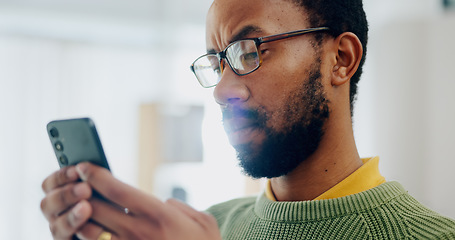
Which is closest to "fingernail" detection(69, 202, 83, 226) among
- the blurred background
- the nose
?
the nose

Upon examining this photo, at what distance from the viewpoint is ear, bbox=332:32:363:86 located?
781 mm

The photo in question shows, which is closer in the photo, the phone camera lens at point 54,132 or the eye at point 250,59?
the phone camera lens at point 54,132

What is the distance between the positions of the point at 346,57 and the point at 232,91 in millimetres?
234

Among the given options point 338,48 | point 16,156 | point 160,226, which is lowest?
point 16,156

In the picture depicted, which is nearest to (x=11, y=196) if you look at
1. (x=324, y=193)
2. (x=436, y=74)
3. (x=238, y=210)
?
(x=238, y=210)

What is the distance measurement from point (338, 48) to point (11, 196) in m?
2.19

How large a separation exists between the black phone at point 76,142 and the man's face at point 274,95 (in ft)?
0.99

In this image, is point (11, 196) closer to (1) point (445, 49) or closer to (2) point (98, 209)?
(2) point (98, 209)

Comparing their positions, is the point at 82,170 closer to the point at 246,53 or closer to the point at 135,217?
the point at 135,217

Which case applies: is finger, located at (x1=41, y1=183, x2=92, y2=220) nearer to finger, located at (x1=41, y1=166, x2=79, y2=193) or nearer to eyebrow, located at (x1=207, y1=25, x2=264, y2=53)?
finger, located at (x1=41, y1=166, x2=79, y2=193)

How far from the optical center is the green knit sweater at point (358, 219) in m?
0.64

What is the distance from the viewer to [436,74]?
7.43 feet

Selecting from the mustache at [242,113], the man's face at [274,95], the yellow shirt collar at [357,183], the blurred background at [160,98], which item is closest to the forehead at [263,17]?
the man's face at [274,95]

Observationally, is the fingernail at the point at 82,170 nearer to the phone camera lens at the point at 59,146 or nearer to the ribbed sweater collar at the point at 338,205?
the phone camera lens at the point at 59,146
